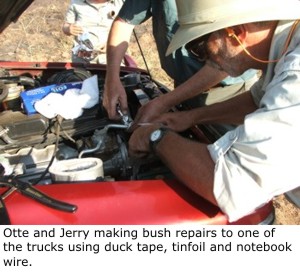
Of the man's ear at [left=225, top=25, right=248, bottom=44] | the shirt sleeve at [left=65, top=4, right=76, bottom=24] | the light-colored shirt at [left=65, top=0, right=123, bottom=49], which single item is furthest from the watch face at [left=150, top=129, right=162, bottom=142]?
the shirt sleeve at [left=65, top=4, right=76, bottom=24]

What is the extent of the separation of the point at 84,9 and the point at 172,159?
278cm

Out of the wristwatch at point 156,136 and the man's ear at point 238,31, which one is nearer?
the man's ear at point 238,31

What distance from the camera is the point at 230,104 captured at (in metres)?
1.84

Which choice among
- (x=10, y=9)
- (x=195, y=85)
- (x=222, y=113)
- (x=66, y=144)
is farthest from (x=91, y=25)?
(x=222, y=113)

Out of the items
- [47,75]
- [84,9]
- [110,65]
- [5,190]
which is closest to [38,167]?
[5,190]

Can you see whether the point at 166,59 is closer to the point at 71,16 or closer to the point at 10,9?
the point at 10,9

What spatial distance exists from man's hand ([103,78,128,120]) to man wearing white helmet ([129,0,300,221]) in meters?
0.48

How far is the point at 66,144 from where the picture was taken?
1.88 meters

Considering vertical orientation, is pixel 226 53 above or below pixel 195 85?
above

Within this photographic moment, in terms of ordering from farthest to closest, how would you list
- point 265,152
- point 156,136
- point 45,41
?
point 45,41 < point 156,136 < point 265,152

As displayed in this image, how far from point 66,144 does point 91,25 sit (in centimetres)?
217

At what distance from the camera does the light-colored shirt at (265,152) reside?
1.09m

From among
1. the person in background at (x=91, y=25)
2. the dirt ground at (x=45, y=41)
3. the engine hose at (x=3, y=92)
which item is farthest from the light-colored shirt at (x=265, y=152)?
the dirt ground at (x=45, y=41)

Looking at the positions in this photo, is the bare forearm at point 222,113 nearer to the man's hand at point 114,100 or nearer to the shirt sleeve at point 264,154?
the man's hand at point 114,100
